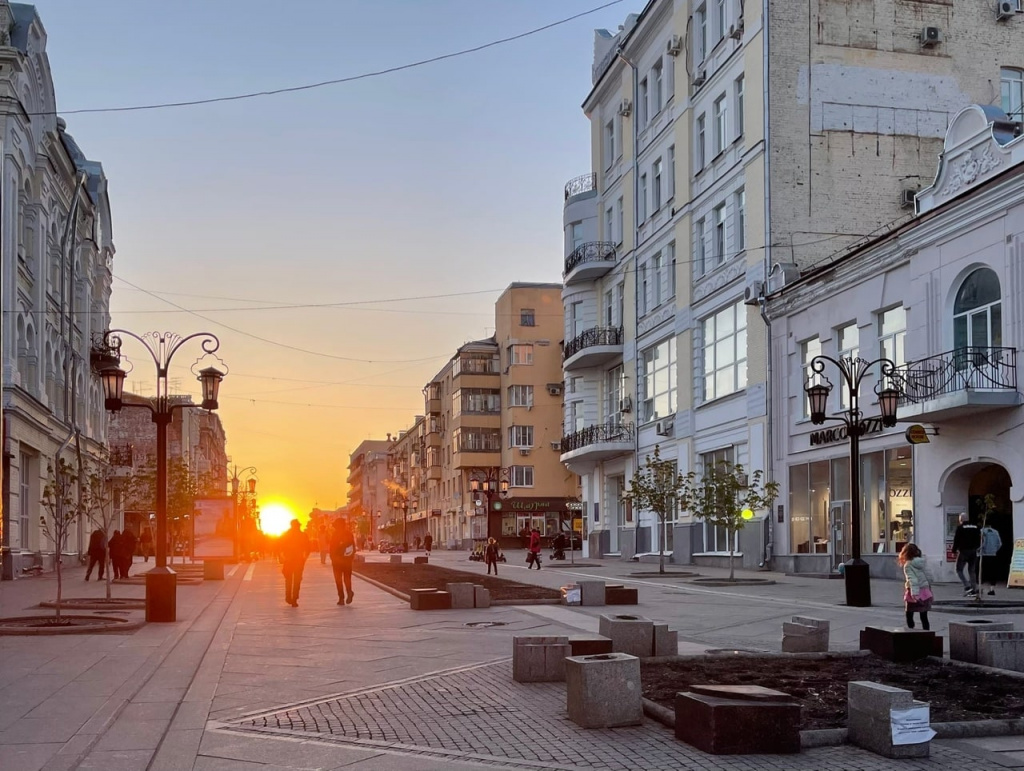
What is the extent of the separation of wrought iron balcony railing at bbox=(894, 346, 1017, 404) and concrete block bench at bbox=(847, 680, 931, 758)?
1842 centimetres

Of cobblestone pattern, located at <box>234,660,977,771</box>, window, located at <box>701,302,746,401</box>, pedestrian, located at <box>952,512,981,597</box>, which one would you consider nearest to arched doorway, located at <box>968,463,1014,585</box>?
pedestrian, located at <box>952,512,981,597</box>

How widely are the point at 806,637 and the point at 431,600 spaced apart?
341 inches

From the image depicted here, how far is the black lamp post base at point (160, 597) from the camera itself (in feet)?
58.8

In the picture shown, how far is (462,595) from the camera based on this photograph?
20.2 m

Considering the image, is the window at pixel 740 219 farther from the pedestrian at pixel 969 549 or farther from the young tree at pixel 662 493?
the pedestrian at pixel 969 549

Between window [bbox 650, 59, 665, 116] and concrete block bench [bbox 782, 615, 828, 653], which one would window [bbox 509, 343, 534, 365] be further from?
concrete block bench [bbox 782, 615, 828, 653]

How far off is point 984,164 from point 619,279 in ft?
85.8

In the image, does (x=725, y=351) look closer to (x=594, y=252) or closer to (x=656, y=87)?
(x=656, y=87)

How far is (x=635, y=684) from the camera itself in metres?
8.84

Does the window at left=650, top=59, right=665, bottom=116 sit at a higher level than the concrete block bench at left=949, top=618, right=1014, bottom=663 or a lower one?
higher

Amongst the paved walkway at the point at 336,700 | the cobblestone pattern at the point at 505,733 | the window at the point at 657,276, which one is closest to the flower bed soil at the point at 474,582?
the paved walkway at the point at 336,700

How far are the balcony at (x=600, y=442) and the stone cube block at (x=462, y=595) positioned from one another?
2985 centimetres

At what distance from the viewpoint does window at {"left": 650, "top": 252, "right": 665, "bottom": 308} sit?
46.4 m

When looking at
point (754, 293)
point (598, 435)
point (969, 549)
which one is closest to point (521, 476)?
point (598, 435)
